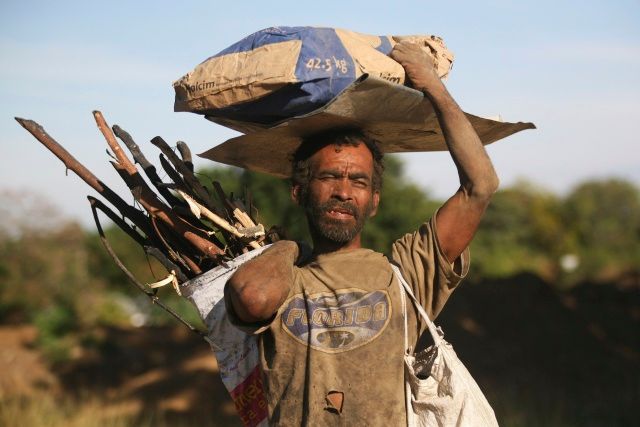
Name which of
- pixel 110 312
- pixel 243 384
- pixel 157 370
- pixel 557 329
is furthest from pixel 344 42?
pixel 110 312

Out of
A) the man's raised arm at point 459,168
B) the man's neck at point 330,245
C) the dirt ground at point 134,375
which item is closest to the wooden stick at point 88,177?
the man's neck at point 330,245

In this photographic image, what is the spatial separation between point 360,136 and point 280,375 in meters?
0.86

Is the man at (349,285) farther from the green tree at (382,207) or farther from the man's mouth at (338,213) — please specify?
the green tree at (382,207)

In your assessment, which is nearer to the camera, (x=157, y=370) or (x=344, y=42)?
(x=344, y=42)

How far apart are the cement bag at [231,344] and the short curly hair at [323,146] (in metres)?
0.29

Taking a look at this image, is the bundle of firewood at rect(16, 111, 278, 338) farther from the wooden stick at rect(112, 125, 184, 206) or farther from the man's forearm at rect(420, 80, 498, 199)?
the man's forearm at rect(420, 80, 498, 199)

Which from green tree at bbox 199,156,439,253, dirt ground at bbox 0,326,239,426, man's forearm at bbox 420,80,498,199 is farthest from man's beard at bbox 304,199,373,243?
green tree at bbox 199,156,439,253

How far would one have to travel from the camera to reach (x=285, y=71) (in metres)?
2.95

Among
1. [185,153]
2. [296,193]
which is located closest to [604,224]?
[185,153]

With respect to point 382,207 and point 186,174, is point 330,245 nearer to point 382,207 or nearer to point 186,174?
point 186,174

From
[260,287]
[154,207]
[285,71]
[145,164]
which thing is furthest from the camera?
[145,164]

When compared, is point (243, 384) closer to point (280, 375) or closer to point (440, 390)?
point (280, 375)

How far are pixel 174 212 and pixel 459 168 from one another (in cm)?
110

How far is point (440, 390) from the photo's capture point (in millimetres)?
2910
